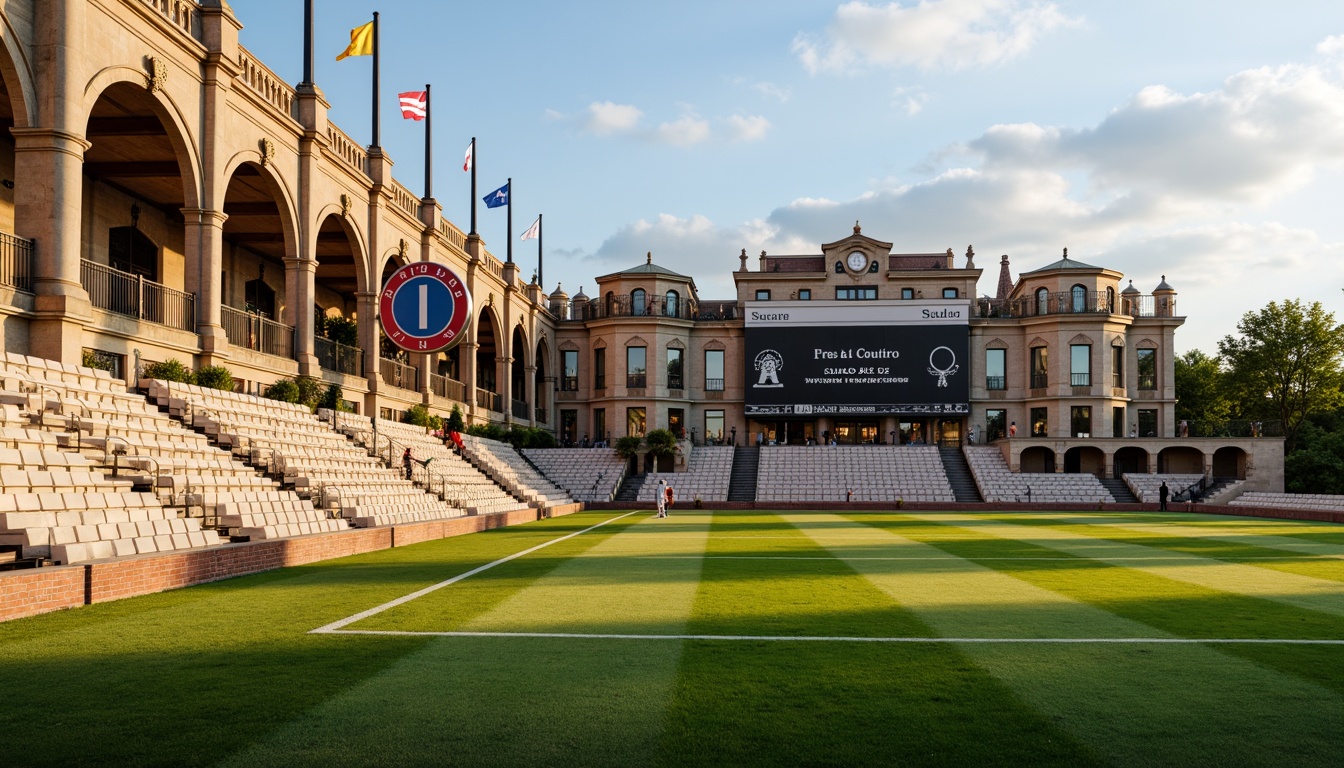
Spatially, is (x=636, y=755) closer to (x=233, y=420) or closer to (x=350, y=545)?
(x=350, y=545)

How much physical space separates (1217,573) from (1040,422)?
4669 centimetres

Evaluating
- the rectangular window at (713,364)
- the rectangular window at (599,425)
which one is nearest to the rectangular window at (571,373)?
the rectangular window at (599,425)

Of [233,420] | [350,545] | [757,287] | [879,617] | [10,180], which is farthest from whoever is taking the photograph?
[757,287]

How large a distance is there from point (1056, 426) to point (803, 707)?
5742 cm

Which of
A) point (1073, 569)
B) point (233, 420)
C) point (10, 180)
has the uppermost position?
point (10, 180)

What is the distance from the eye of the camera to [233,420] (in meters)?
21.9

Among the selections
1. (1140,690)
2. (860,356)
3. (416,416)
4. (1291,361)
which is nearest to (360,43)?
(416,416)

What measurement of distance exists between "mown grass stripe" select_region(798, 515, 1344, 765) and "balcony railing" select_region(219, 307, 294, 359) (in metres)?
22.1

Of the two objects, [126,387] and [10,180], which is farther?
[10,180]

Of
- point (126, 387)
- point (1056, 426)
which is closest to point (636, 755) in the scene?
point (126, 387)

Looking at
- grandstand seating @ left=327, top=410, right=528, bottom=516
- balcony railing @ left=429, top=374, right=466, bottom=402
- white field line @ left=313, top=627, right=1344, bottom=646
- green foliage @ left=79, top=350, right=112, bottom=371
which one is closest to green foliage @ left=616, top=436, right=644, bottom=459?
balcony railing @ left=429, top=374, right=466, bottom=402

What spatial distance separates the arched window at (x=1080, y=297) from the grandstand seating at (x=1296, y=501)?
15437mm

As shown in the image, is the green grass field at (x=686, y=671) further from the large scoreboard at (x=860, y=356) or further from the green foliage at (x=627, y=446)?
the large scoreboard at (x=860, y=356)

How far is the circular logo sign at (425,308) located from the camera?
23609mm
